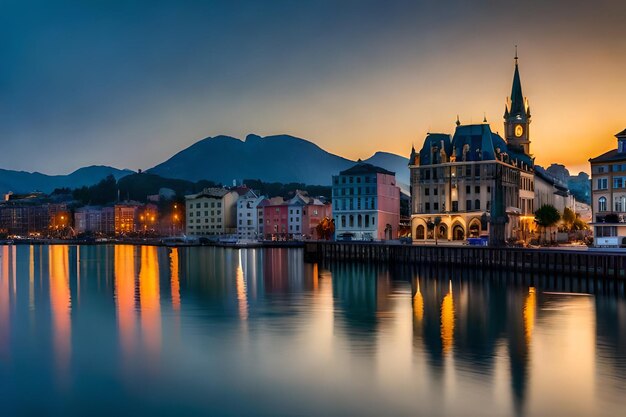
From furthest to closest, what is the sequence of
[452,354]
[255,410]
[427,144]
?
[427,144], [452,354], [255,410]

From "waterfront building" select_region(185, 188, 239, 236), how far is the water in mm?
122296

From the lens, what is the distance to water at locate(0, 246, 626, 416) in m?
24.1

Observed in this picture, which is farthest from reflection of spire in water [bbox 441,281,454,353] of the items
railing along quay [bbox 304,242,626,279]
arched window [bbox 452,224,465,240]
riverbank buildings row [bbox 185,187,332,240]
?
riverbank buildings row [bbox 185,187,332,240]

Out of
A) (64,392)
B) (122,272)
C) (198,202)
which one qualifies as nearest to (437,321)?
(64,392)

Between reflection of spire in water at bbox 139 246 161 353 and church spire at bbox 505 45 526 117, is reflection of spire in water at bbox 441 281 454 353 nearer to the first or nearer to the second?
reflection of spire in water at bbox 139 246 161 353

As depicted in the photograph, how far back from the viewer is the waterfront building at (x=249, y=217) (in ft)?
546

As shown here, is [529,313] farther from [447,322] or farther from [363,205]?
[363,205]

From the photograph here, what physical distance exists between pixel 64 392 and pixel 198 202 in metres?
164

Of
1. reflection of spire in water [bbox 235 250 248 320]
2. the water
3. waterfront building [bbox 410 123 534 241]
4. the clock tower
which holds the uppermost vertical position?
the clock tower

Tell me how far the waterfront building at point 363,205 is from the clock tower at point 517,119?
83.9 feet

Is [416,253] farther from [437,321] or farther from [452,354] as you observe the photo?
[452,354]

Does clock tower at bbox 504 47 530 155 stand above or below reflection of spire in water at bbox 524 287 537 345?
above

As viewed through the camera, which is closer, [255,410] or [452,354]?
[255,410]

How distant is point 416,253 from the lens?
8288cm
